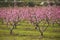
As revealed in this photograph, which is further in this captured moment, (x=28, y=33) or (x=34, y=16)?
(x=34, y=16)

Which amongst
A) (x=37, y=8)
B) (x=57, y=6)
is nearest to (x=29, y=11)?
(x=37, y=8)

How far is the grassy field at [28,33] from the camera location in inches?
370

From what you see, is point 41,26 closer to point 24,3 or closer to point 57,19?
point 57,19

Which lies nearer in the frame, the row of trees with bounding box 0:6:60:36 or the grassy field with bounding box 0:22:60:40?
the grassy field with bounding box 0:22:60:40

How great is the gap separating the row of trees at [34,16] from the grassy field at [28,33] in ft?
0.42

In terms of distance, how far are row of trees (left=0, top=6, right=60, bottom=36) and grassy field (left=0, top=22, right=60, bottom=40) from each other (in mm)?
127

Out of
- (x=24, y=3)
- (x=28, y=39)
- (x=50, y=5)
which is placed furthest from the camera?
(x=24, y=3)

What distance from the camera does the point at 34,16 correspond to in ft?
32.7

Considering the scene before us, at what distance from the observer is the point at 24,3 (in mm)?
10883

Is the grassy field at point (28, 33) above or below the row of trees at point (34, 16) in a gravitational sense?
below

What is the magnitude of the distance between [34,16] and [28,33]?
61 centimetres

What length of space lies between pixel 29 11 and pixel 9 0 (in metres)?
0.96

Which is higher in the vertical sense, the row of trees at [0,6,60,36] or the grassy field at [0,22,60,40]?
the row of trees at [0,6,60,36]

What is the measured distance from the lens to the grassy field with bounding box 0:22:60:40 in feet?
30.8
